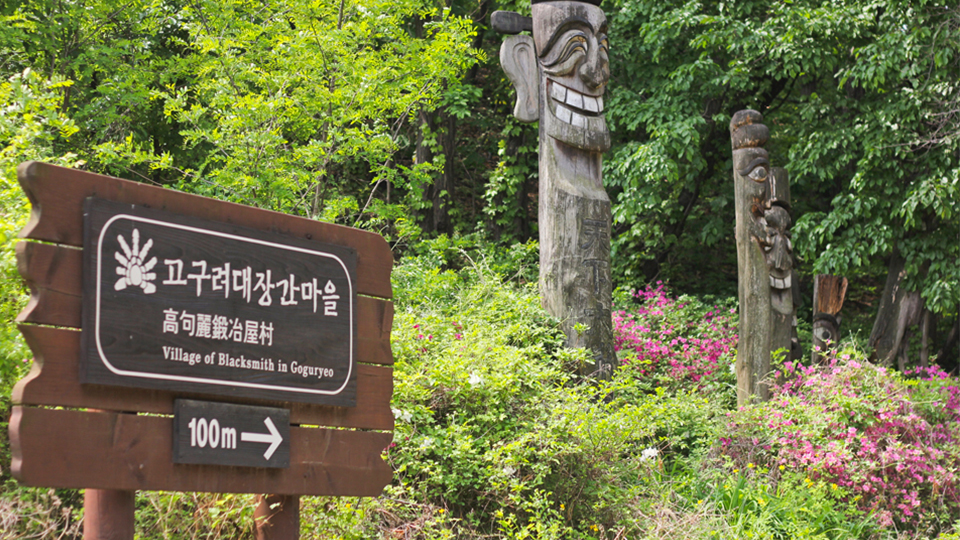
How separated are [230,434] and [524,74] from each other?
503 cm

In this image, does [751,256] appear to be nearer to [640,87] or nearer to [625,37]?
[640,87]

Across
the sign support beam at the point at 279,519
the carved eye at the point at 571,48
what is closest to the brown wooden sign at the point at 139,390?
the sign support beam at the point at 279,519

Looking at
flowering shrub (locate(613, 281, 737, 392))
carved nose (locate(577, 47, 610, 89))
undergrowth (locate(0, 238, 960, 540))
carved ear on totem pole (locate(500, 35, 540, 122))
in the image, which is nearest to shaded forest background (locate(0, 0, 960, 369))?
carved ear on totem pole (locate(500, 35, 540, 122))

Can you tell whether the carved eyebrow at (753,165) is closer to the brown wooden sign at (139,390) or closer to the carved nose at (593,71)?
the carved nose at (593,71)

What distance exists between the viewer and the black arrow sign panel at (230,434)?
2789mm

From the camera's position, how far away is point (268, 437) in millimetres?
3010

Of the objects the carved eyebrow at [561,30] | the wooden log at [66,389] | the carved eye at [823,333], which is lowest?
the wooden log at [66,389]

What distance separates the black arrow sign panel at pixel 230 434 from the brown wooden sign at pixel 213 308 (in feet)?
0.21

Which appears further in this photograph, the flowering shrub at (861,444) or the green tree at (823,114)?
the green tree at (823,114)

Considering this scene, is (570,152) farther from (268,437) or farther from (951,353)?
(951,353)

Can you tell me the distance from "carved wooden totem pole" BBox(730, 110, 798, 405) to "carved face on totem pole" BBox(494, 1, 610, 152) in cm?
168

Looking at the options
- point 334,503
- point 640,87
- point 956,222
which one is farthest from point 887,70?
point 334,503

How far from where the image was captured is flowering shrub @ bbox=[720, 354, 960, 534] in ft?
20.1

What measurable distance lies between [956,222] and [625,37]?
4992 millimetres
